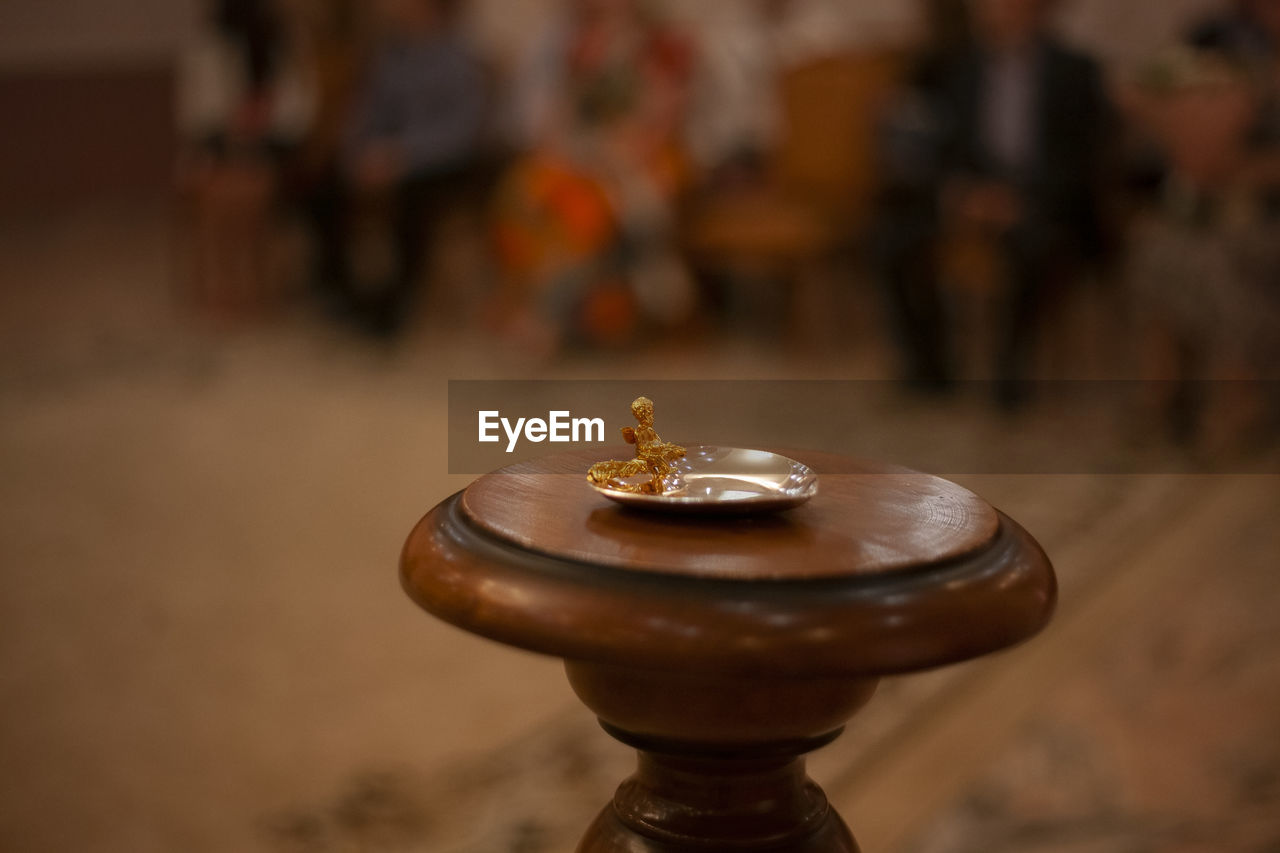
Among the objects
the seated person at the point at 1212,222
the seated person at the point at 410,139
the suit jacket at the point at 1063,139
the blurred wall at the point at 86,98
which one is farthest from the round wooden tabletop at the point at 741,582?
the blurred wall at the point at 86,98

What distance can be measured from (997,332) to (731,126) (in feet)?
5.66

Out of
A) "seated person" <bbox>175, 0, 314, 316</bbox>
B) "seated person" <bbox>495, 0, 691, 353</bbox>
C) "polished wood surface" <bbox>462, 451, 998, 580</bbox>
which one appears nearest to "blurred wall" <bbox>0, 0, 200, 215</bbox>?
"seated person" <bbox>175, 0, 314, 316</bbox>

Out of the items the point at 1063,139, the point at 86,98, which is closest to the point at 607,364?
the point at 1063,139

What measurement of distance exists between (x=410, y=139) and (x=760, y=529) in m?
4.79

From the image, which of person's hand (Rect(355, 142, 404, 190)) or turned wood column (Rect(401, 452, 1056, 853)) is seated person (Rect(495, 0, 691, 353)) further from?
turned wood column (Rect(401, 452, 1056, 853))

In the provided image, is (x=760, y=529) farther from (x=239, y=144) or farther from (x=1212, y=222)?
(x=239, y=144)

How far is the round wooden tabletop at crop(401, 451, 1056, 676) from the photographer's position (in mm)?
1021

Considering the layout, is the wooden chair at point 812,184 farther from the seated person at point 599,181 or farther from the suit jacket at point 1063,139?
the suit jacket at point 1063,139

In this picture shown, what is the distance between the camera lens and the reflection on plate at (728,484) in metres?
1.20

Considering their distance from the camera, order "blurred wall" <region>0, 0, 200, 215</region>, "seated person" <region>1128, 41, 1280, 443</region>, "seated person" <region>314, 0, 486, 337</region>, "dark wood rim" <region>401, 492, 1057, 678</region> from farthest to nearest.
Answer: "blurred wall" <region>0, 0, 200, 215</region>
"seated person" <region>314, 0, 486, 337</region>
"seated person" <region>1128, 41, 1280, 443</region>
"dark wood rim" <region>401, 492, 1057, 678</region>

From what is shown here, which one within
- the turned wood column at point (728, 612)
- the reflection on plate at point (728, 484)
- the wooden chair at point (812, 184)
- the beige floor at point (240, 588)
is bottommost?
the beige floor at point (240, 588)

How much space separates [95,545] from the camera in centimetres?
337

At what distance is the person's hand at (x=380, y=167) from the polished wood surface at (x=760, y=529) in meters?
4.43

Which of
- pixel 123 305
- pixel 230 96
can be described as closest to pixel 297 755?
pixel 123 305
